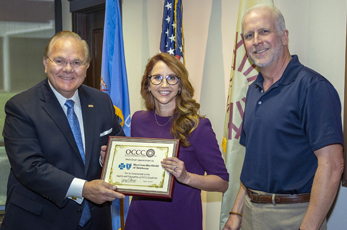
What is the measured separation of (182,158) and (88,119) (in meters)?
0.60

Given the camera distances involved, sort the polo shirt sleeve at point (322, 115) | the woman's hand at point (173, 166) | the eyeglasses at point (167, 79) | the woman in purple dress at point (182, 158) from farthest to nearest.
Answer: the eyeglasses at point (167, 79) → the woman in purple dress at point (182, 158) → the woman's hand at point (173, 166) → the polo shirt sleeve at point (322, 115)

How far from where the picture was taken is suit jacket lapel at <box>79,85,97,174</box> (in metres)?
1.93

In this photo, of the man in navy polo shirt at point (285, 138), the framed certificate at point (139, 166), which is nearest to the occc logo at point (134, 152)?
the framed certificate at point (139, 166)

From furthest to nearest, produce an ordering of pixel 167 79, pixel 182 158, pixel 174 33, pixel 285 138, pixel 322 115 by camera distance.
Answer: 1. pixel 174 33
2. pixel 167 79
3. pixel 182 158
4. pixel 285 138
5. pixel 322 115

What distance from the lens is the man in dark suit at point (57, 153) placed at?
1795 mm

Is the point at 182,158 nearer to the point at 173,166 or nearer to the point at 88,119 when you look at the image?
the point at 173,166

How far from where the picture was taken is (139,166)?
185cm

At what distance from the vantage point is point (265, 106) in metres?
1.87

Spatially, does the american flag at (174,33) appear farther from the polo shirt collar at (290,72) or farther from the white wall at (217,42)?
the polo shirt collar at (290,72)

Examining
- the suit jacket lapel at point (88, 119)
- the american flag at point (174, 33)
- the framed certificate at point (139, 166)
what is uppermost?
the american flag at point (174, 33)

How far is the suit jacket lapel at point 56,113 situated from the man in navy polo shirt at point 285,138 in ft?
3.29

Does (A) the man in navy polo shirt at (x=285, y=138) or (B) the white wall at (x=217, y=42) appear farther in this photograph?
(B) the white wall at (x=217, y=42)

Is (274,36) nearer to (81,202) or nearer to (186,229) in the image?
(186,229)

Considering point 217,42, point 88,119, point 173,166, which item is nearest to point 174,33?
point 217,42
